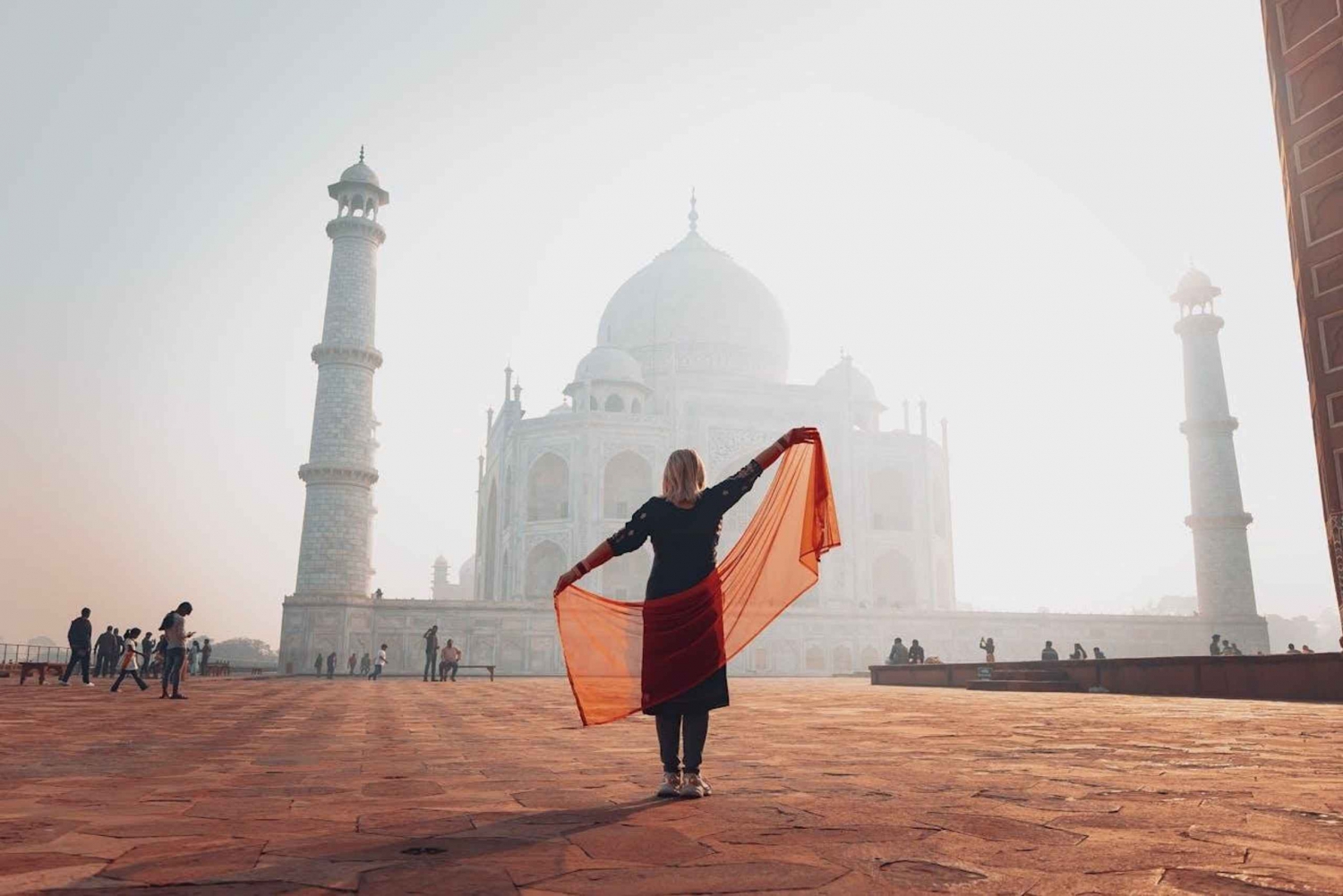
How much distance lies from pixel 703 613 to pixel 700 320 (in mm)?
36804

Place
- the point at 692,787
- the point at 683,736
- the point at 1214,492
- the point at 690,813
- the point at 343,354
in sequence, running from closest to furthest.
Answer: the point at 690,813 < the point at 692,787 < the point at 683,736 < the point at 343,354 < the point at 1214,492

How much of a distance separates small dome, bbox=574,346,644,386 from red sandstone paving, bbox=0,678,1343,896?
30.5 m

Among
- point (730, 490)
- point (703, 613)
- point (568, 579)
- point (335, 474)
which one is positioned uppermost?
point (335, 474)

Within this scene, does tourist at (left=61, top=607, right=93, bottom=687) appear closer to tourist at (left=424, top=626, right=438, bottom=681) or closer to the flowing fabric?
tourist at (left=424, top=626, right=438, bottom=681)

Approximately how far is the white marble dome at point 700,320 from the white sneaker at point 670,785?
35.0 metres

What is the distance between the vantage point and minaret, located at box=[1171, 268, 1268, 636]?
31.7 meters

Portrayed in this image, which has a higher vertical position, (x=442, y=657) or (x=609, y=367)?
(x=609, y=367)

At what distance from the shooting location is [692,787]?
3232 mm

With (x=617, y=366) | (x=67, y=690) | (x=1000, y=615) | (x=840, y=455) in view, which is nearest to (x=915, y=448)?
(x=840, y=455)

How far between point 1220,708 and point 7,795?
8.15 m

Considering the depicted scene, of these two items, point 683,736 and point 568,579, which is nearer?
point 683,736

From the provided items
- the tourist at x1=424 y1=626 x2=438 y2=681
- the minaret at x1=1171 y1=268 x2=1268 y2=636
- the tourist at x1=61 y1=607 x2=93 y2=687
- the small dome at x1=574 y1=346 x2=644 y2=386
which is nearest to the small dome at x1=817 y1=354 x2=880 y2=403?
the small dome at x1=574 y1=346 x2=644 y2=386

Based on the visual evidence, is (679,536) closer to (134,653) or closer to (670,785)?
(670,785)

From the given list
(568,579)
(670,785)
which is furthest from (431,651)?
(670,785)
